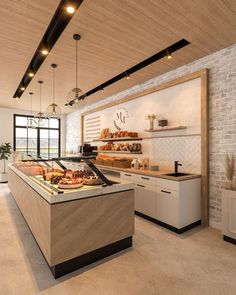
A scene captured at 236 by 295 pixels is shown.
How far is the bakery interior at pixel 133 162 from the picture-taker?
7.13 ft

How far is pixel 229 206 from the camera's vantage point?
292 centimetres

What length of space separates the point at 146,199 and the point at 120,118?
260 centimetres

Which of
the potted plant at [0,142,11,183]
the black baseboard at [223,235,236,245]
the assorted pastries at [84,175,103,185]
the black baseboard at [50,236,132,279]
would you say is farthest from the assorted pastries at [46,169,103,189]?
the potted plant at [0,142,11,183]

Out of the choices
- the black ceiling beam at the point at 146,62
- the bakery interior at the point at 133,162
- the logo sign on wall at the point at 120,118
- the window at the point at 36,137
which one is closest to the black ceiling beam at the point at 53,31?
the bakery interior at the point at 133,162

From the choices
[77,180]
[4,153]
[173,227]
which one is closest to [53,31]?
[77,180]

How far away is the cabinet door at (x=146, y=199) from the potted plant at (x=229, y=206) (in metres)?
1.14

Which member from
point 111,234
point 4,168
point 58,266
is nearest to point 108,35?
point 111,234

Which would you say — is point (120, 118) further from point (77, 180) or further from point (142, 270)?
point (142, 270)

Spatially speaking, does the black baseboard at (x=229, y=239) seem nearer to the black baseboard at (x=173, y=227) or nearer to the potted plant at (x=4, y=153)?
the black baseboard at (x=173, y=227)

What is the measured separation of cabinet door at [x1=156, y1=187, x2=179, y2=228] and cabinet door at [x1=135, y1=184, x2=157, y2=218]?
12cm

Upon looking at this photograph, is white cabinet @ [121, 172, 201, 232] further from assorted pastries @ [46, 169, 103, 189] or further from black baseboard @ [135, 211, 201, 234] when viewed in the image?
assorted pastries @ [46, 169, 103, 189]

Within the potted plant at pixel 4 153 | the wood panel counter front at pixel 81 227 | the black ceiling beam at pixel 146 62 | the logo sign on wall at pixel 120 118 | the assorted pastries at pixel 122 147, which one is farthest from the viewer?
the potted plant at pixel 4 153

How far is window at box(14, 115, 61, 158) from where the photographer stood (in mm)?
8391

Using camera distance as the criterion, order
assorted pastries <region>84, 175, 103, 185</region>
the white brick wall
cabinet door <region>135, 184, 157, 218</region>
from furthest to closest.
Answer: cabinet door <region>135, 184, 157, 218</region>, the white brick wall, assorted pastries <region>84, 175, 103, 185</region>
